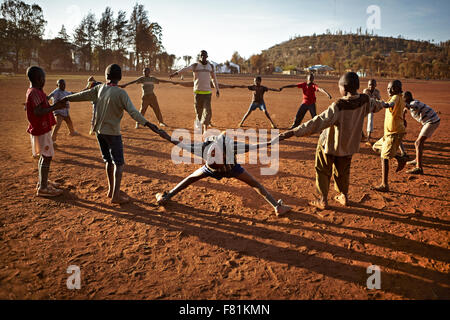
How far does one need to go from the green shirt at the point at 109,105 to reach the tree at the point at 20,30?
58413 mm

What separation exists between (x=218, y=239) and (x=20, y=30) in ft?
216

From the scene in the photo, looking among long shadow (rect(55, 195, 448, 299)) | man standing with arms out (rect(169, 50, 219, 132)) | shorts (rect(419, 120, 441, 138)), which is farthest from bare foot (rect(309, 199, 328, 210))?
man standing with arms out (rect(169, 50, 219, 132))

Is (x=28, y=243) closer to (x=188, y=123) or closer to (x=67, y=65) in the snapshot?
(x=188, y=123)

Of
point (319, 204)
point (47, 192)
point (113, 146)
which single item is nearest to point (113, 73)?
point (113, 146)

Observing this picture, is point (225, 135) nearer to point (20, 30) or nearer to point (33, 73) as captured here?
point (33, 73)

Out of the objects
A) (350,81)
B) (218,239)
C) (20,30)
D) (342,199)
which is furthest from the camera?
(20,30)

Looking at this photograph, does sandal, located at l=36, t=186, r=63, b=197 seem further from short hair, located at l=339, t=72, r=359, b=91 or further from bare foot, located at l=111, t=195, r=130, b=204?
short hair, located at l=339, t=72, r=359, b=91

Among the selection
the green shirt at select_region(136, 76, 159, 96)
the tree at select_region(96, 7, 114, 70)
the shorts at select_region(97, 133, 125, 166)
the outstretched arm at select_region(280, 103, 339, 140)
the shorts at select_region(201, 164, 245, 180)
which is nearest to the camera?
the outstretched arm at select_region(280, 103, 339, 140)

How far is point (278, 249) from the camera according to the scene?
3229mm

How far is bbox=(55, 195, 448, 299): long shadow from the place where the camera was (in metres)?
2.66

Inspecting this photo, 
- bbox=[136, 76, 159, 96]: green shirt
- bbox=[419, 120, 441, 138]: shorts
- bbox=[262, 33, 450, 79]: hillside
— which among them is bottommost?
bbox=[419, 120, 441, 138]: shorts

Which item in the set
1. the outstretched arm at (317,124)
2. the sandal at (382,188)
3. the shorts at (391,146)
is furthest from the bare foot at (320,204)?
the shorts at (391,146)

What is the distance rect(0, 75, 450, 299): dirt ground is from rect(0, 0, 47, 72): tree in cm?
5865
